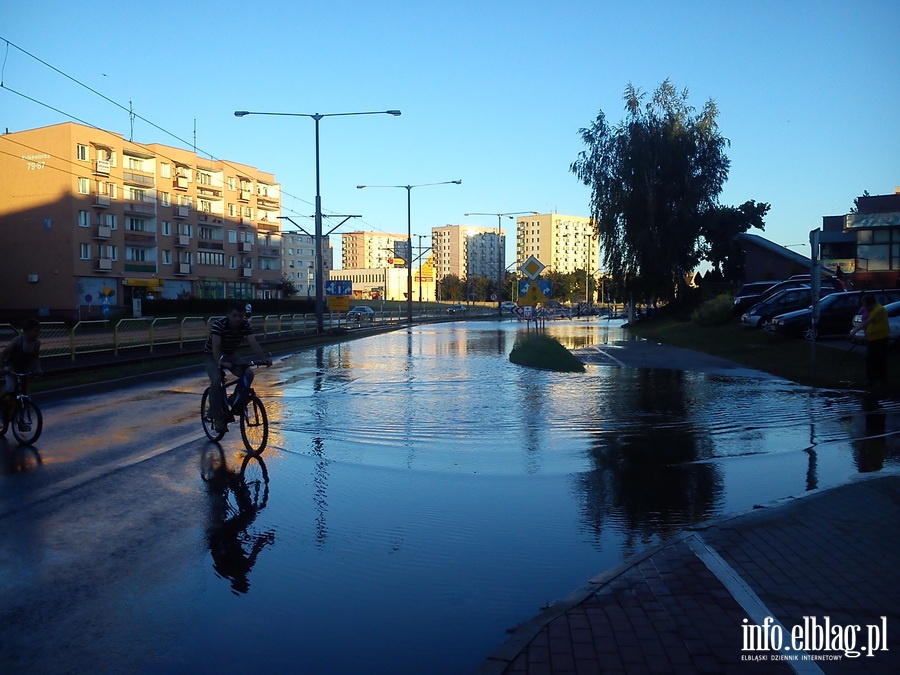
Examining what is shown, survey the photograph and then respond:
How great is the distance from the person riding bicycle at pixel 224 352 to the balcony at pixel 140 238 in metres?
69.6

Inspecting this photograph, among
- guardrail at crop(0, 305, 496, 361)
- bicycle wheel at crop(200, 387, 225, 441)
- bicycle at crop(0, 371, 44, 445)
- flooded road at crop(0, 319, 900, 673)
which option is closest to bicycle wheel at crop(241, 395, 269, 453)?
flooded road at crop(0, 319, 900, 673)

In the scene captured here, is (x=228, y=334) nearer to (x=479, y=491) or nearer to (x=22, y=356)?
(x=22, y=356)

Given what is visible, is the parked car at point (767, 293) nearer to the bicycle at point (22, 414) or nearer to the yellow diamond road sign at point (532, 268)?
the yellow diamond road sign at point (532, 268)

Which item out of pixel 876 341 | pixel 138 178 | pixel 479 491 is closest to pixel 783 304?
pixel 876 341

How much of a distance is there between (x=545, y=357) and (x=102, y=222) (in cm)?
5913

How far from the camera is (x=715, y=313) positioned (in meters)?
39.2

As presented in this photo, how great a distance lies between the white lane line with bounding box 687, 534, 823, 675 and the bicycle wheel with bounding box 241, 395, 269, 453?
5.94m

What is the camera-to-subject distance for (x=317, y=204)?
41344mm

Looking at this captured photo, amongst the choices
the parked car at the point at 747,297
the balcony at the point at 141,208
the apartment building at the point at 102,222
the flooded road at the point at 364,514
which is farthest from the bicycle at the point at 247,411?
the balcony at the point at 141,208

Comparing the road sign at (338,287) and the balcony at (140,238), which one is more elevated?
the balcony at (140,238)

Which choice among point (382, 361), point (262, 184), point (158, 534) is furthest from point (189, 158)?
point (158, 534)

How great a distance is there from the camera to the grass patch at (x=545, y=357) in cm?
2219

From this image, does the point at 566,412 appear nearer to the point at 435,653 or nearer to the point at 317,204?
the point at 435,653

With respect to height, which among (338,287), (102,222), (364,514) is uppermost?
(102,222)
